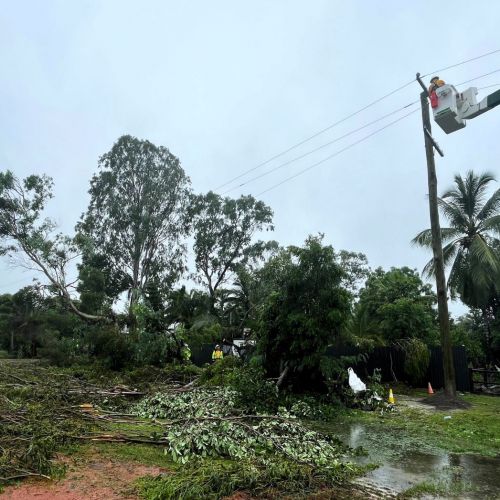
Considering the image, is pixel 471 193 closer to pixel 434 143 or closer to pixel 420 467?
pixel 434 143

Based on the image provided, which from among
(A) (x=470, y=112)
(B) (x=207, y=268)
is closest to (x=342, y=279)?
(A) (x=470, y=112)

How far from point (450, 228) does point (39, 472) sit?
18.7 meters

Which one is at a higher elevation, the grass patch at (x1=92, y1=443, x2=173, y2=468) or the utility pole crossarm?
the utility pole crossarm

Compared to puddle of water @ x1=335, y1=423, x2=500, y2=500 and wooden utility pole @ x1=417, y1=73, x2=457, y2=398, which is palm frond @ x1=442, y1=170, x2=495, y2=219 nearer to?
wooden utility pole @ x1=417, y1=73, x2=457, y2=398

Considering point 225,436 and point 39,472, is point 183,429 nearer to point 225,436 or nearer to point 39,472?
point 225,436

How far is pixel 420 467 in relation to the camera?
5.83 metres

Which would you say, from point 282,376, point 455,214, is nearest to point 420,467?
point 282,376

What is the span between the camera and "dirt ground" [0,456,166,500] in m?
4.34

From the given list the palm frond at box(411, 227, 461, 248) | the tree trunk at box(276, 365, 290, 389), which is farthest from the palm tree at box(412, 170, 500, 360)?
the tree trunk at box(276, 365, 290, 389)

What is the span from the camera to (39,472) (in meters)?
4.79

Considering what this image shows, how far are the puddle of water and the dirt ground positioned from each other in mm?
2626

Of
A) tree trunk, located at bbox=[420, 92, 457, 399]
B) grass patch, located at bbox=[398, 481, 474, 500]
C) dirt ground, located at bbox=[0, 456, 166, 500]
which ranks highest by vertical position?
tree trunk, located at bbox=[420, 92, 457, 399]

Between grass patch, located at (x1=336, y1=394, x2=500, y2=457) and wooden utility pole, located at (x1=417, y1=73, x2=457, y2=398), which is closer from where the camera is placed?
grass patch, located at (x1=336, y1=394, x2=500, y2=457)

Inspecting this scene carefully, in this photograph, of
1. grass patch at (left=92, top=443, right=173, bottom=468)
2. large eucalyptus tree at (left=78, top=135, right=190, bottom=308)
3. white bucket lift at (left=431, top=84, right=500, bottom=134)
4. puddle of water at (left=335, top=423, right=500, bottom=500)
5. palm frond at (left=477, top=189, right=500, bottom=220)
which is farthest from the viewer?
large eucalyptus tree at (left=78, top=135, right=190, bottom=308)
